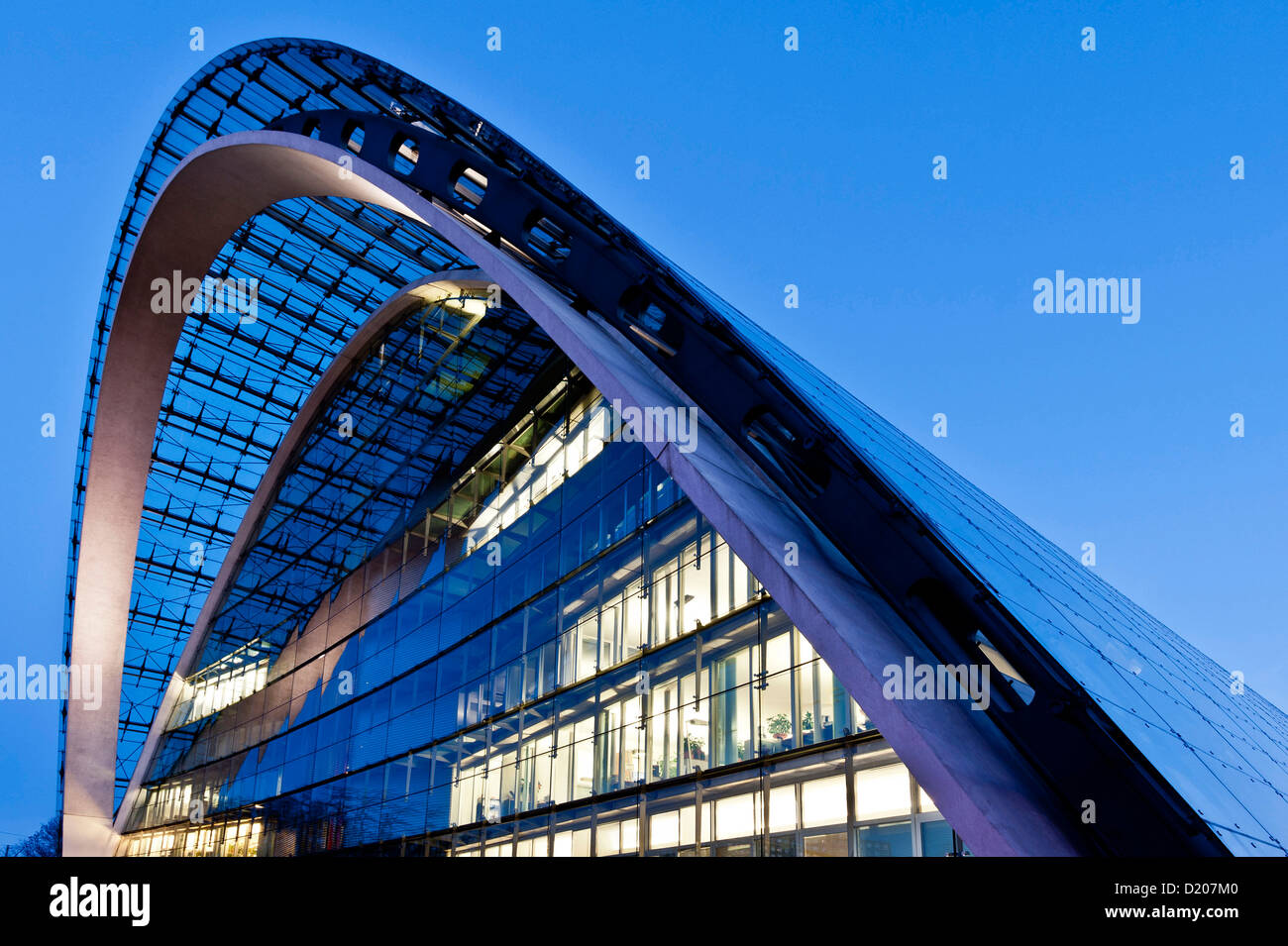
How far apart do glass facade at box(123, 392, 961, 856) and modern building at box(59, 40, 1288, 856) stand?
0.29 ft

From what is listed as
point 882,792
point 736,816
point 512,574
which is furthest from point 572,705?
point 882,792

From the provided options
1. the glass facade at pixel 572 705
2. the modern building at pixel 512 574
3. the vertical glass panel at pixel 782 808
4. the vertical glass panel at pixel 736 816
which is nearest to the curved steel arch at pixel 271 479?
the modern building at pixel 512 574

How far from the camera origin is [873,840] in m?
12.7

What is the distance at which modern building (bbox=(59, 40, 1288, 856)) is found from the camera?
9750 millimetres

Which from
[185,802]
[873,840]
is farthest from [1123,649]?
[185,802]

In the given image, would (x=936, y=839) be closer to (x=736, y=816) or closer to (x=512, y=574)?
(x=736, y=816)

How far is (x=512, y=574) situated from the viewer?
23.6 meters

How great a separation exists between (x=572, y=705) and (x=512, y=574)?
15.4ft

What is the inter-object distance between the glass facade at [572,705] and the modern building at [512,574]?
87 mm

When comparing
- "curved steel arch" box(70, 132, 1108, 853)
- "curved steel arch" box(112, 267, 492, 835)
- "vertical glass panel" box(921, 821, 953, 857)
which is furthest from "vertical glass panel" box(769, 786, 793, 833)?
"curved steel arch" box(112, 267, 492, 835)

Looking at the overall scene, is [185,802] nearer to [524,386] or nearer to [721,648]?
[524,386]

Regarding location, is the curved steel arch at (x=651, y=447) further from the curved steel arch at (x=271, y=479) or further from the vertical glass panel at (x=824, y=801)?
the vertical glass panel at (x=824, y=801)

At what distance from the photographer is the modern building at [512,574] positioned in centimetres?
975
